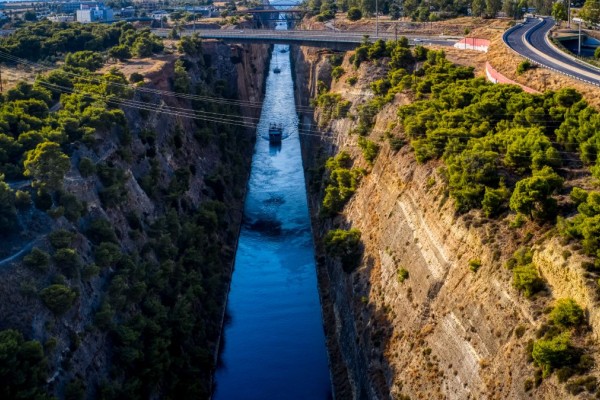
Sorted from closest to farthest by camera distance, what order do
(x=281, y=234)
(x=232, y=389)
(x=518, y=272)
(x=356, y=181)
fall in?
(x=518, y=272)
(x=232, y=389)
(x=356, y=181)
(x=281, y=234)

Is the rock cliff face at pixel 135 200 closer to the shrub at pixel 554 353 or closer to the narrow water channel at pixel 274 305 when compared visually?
the narrow water channel at pixel 274 305

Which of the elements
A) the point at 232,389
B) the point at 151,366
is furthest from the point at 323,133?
the point at 151,366

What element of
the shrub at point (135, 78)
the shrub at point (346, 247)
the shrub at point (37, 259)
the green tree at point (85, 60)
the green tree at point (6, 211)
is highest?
the green tree at point (85, 60)

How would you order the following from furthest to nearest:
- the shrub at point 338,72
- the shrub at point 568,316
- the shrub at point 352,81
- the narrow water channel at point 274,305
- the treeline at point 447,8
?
the treeline at point 447,8 → the shrub at point 338,72 → the shrub at point 352,81 → the narrow water channel at point 274,305 → the shrub at point 568,316

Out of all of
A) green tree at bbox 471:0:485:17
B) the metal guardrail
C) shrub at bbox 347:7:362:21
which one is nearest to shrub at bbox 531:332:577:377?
the metal guardrail

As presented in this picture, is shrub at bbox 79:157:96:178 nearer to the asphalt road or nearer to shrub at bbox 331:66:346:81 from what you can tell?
shrub at bbox 331:66:346:81

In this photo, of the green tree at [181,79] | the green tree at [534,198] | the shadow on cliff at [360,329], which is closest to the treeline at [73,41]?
the green tree at [181,79]

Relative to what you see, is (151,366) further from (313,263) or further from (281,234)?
(281,234)
